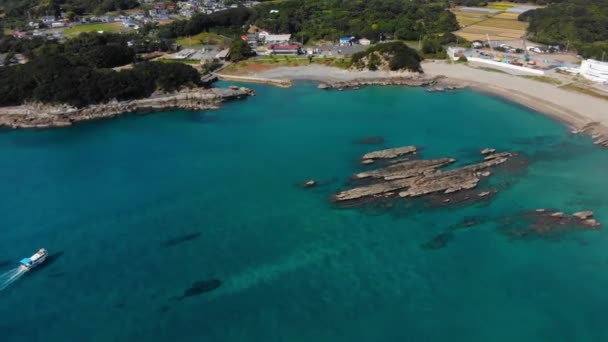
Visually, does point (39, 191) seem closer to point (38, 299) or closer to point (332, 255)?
point (38, 299)

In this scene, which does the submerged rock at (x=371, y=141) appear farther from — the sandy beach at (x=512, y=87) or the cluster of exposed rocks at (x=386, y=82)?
the sandy beach at (x=512, y=87)

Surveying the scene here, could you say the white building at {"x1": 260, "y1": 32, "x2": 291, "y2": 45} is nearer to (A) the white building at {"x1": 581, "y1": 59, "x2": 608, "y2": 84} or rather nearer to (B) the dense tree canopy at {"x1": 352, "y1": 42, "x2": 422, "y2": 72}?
(B) the dense tree canopy at {"x1": 352, "y1": 42, "x2": 422, "y2": 72}

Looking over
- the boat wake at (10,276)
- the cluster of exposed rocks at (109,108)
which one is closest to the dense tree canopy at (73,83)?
the cluster of exposed rocks at (109,108)

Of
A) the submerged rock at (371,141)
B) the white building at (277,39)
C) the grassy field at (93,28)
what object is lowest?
the submerged rock at (371,141)

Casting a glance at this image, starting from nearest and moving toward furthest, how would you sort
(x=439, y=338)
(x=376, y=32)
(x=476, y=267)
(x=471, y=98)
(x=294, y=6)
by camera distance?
(x=439, y=338)
(x=476, y=267)
(x=471, y=98)
(x=376, y=32)
(x=294, y=6)

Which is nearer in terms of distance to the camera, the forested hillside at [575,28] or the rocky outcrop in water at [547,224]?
the rocky outcrop in water at [547,224]

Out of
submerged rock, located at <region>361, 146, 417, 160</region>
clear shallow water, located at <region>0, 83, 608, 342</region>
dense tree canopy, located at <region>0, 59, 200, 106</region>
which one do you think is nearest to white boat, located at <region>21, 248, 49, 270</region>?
clear shallow water, located at <region>0, 83, 608, 342</region>

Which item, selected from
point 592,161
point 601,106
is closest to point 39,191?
point 592,161

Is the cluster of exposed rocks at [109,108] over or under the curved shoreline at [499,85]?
over
